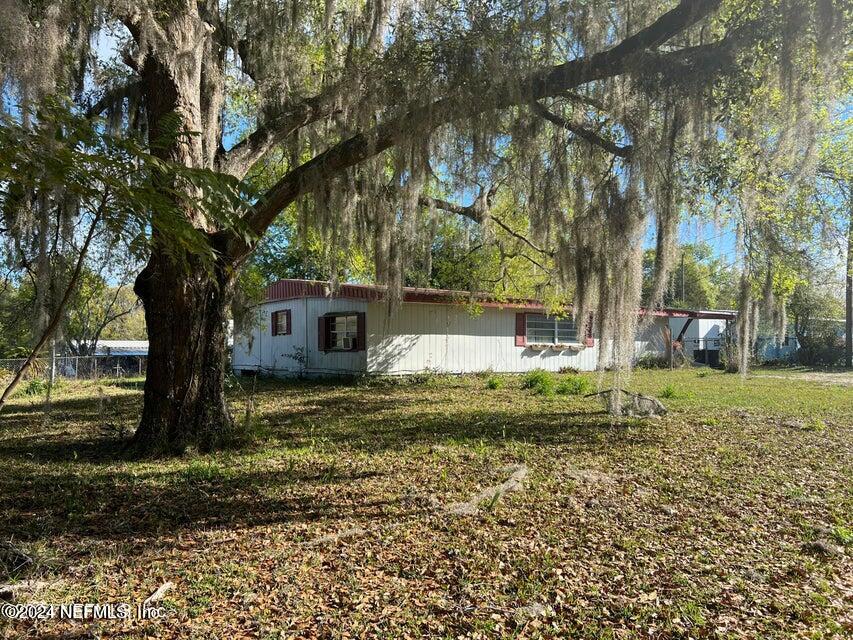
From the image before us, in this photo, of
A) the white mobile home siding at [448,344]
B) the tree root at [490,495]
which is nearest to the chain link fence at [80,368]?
the white mobile home siding at [448,344]

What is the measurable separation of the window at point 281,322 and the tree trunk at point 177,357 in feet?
32.1

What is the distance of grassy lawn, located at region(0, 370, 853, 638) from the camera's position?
2459 mm

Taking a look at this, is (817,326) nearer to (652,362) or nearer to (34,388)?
(652,362)

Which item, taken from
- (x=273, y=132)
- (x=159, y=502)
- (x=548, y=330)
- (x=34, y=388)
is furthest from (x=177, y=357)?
(x=548, y=330)

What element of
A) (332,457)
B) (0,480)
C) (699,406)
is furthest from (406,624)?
(699,406)

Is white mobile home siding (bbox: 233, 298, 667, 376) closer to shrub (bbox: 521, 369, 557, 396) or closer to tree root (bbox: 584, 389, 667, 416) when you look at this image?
shrub (bbox: 521, 369, 557, 396)

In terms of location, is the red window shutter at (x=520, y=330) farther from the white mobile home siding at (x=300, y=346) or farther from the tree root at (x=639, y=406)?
the tree root at (x=639, y=406)

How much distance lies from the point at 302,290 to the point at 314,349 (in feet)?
5.49

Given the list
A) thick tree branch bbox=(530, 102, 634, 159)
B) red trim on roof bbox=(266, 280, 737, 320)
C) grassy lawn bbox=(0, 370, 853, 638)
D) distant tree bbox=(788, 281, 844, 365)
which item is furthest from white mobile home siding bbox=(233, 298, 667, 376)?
distant tree bbox=(788, 281, 844, 365)

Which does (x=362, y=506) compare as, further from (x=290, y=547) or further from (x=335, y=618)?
(x=335, y=618)

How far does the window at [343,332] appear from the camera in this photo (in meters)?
13.4

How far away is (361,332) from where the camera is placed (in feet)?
42.4

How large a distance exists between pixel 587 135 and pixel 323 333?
968 centimetres

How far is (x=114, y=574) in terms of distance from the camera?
9.11 ft
